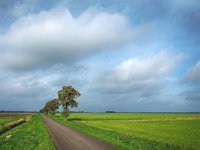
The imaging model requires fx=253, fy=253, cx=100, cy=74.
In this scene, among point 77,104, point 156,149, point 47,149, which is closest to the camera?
point 47,149

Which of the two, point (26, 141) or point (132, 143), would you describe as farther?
point (26, 141)

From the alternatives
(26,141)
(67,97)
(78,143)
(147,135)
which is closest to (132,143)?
(78,143)

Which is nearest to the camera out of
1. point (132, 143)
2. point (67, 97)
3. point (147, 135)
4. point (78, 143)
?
point (78, 143)

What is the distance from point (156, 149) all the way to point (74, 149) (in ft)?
24.7

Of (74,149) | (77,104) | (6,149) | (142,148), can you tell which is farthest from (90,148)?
(77,104)

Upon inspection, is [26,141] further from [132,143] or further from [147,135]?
[147,135]

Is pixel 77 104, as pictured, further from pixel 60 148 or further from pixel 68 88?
pixel 60 148

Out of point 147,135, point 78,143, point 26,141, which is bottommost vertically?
point 26,141

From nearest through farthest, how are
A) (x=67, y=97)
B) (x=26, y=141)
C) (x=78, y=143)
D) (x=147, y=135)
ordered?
(x=78, y=143), (x=26, y=141), (x=147, y=135), (x=67, y=97)

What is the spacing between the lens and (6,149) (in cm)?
2369

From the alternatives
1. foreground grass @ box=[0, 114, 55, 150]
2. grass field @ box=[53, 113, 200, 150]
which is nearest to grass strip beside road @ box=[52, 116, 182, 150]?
grass field @ box=[53, 113, 200, 150]

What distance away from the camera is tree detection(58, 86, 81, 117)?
308 ft

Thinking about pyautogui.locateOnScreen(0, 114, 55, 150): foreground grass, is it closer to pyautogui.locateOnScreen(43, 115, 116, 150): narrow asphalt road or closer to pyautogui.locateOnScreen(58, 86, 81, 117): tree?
pyautogui.locateOnScreen(43, 115, 116, 150): narrow asphalt road

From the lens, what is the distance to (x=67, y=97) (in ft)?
308
